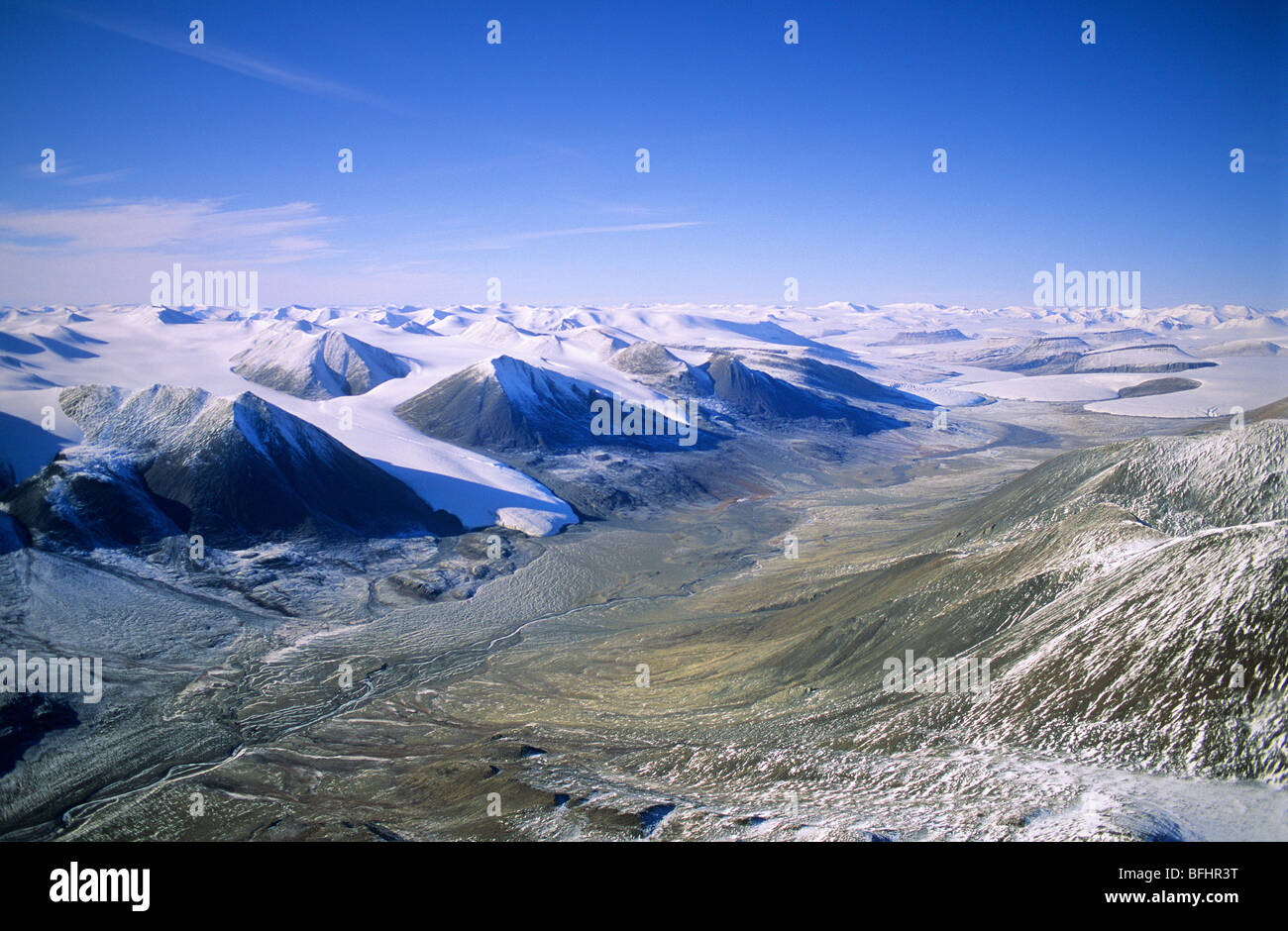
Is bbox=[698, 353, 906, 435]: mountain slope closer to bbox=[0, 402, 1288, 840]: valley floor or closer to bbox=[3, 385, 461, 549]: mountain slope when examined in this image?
bbox=[0, 402, 1288, 840]: valley floor

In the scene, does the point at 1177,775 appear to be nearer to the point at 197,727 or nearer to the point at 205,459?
the point at 197,727

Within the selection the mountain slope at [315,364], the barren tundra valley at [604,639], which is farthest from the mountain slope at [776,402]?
the mountain slope at [315,364]

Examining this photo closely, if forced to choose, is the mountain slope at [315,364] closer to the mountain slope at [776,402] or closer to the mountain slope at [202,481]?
the mountain slope at [202,481]

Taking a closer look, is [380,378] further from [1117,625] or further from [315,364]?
[1117,625]

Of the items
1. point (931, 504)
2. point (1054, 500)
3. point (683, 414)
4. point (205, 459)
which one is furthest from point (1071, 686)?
point (683, 414)

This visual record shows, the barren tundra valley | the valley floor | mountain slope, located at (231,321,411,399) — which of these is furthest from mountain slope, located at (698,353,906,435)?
the valley floor

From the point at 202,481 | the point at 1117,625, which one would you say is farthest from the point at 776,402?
the point at 1117,625

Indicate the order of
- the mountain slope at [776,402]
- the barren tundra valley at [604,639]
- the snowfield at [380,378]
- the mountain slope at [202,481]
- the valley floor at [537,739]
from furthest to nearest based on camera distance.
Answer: the mountain slope at [776,402] → the snowfield at [380,378] → the mountain slope at [202,481] → the barren tundra valley at [604,639] → the valley floor at [537,739]
